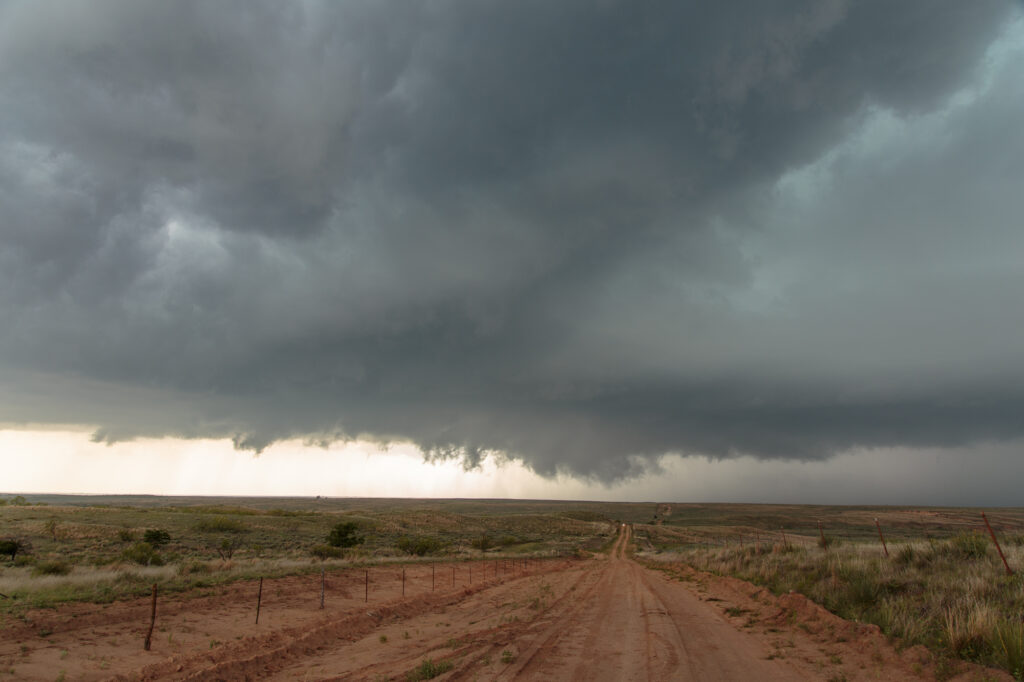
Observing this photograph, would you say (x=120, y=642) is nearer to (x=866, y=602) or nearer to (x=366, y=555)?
(x=866, y=602)

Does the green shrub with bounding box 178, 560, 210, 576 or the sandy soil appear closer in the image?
the sandy soil

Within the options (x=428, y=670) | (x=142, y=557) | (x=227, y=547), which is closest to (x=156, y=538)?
(x=227, y=547)

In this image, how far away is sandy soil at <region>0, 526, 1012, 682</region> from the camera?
11922 millimetres

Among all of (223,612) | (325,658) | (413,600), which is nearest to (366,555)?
(413,600)

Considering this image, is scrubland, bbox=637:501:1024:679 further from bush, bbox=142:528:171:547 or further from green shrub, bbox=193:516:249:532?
green shrub, bbox=193:516:249:532

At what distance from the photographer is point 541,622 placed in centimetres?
1833

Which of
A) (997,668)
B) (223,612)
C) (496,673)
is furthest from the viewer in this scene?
(223,612)

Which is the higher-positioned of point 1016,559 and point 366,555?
point 1016,559

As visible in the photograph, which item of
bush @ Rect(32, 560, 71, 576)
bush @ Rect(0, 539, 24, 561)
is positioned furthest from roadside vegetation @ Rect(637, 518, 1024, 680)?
bush @ Rect(0, 539, 24, 561)

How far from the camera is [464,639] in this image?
52.0 feet

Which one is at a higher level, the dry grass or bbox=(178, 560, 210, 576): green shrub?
the dry grass

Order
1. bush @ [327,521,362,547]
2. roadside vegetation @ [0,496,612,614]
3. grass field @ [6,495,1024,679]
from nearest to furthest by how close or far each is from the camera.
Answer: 1. grass field @ [6,495,1024,679]
2. roadside vegetation @ [0,496,612,614]
3. bush @ [327,521,362,547]

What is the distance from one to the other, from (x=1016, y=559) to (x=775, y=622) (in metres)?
7.14

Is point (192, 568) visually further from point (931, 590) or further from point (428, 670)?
point (931, 590)
